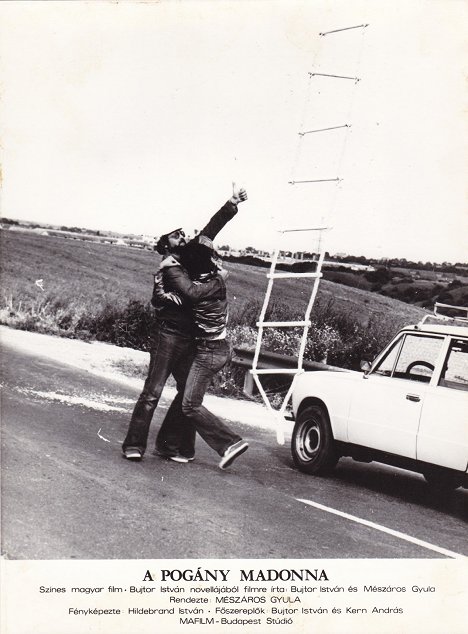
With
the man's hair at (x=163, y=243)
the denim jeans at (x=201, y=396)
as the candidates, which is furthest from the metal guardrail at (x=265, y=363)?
the man's hair at (x=163, y=243)

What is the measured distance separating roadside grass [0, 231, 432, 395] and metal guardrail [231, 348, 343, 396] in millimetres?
307

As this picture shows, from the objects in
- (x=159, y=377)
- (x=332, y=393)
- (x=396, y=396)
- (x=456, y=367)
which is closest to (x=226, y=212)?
(x=159, y=377)

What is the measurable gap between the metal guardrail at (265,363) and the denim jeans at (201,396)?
3.36 m

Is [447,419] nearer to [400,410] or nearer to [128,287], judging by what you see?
[400,410]

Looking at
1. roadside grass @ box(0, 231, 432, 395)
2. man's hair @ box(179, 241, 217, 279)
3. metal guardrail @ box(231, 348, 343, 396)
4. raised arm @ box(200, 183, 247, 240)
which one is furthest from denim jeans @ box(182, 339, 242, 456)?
roadside grass @ box(0, 231, 432, 395)

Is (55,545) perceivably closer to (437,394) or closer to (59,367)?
(437,394)

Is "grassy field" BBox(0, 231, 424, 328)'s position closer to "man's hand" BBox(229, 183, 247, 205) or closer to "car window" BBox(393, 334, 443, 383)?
"car window" BBox(393, 334, 443, 383)

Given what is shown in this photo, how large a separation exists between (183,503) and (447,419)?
2.23 m

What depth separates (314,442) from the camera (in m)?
7.78

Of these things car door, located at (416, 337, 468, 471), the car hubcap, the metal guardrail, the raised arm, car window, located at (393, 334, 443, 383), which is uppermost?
the raised arm

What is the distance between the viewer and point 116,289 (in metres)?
13.6

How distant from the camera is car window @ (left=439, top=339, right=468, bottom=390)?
271 inches
